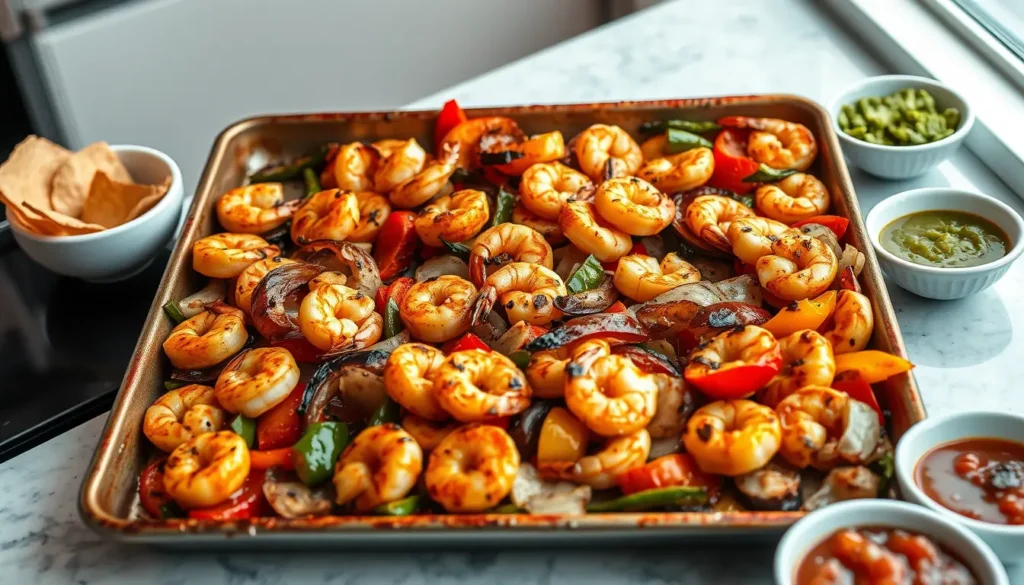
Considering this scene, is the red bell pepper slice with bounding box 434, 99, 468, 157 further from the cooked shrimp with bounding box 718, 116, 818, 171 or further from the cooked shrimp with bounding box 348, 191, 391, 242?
the cooked shrimp with bounding box 718, 116, 818, 171

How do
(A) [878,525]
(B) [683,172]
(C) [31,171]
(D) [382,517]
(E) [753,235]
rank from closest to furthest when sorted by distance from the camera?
1. (A) [878,525]
2. (D) [382,517]
3. (E) [753,235]
4. (B) [683,172]
5. (C) [31,171]

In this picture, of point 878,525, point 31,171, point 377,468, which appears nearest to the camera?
point 878,525

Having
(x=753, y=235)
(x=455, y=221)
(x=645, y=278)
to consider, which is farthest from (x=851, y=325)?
(x=455, y=221)

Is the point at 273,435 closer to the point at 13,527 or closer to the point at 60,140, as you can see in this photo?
the point at 13,527

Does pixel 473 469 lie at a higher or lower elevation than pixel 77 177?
lower

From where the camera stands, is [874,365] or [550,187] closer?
[874,365]

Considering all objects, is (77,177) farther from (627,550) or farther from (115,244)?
(627,550)

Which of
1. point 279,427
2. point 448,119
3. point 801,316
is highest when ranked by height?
point 448,119
